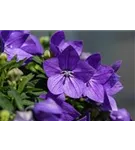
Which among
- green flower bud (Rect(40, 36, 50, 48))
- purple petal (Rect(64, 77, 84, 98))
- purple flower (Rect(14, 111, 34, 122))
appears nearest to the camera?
purple flower (Rect(14, 111, 34, 122))

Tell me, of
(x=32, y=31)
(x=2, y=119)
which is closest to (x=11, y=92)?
(x=2, y=119)

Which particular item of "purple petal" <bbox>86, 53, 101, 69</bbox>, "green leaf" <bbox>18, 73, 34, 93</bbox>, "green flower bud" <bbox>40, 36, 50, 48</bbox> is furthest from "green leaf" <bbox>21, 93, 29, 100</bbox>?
"green flower bud" <bbox>40, 36, 50, 48</bbox>

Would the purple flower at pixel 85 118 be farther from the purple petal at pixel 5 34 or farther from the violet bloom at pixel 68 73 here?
the purple petal at pixel 5 34

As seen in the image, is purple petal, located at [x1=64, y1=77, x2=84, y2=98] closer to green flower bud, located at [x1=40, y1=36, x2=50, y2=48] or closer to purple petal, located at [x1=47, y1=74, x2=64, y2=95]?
purple petal, located at [x1=47, y1=74, x2=64, y2=95]

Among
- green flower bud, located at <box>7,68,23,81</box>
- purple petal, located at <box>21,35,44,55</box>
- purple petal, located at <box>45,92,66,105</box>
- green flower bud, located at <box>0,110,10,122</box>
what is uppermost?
purple petal, located at <box>21,35,44,55</box>

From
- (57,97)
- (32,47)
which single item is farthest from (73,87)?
(32,47)

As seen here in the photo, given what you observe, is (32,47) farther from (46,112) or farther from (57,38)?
(46,112)

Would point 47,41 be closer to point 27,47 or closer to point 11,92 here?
point 27,47
